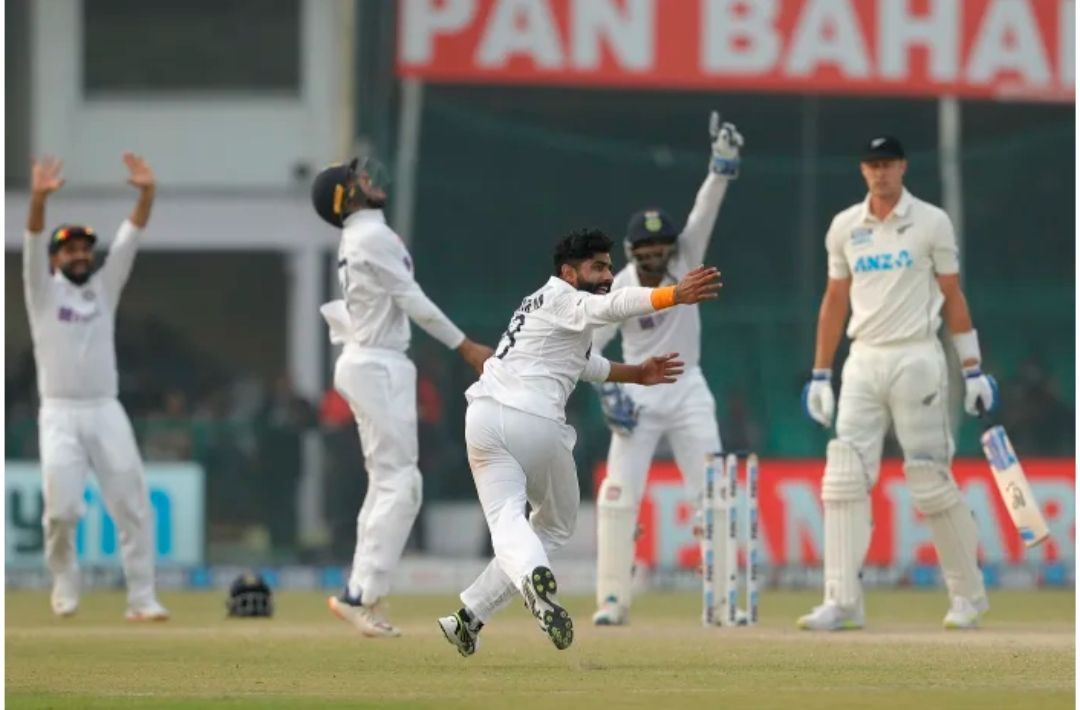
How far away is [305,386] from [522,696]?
42.7ft

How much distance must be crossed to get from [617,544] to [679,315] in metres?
1.13

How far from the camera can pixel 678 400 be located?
12.4 metres

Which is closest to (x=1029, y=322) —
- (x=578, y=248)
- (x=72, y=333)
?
(x=72, y=333)

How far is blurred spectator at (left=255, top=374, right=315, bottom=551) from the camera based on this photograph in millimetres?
18109

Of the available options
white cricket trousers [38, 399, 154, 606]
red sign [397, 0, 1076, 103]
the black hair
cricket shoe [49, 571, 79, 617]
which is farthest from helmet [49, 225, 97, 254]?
red sign [397, 0, 1076, 103]

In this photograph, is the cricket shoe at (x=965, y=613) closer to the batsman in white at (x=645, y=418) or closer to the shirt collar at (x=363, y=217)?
the batsman in white at (x=645, y=418)

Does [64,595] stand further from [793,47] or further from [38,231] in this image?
[793,47]

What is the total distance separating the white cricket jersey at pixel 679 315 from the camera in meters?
12.1

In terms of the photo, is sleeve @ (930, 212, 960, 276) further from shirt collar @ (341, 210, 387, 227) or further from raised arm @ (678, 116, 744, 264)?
shirt collar @ (341, 210, 387, 227)

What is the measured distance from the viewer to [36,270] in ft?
41.8

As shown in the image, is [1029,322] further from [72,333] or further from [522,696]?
[522,696]

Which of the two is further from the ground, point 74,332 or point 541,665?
point 74,332

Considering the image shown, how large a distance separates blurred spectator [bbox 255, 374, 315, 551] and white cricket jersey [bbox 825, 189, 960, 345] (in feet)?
23.4

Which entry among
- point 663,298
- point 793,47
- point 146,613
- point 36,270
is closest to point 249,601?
point 146,613
